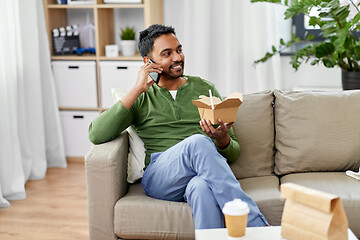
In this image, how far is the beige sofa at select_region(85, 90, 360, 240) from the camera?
224cm

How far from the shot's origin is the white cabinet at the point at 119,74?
12.5 ft

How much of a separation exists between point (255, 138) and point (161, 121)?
0.48 meters

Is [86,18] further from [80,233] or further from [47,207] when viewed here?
[80,233]

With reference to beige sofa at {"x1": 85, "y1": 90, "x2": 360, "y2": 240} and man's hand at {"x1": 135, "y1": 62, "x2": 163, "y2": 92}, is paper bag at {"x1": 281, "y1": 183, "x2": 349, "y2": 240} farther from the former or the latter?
man's hand at {"x1": 135, "y1": 62, "x2": 163, "y2": 92}

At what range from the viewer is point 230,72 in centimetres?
388

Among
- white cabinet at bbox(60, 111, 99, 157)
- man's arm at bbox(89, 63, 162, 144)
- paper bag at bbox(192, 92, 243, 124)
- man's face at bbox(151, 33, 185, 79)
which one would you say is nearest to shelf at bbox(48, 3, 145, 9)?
white cabinet at bbox(60, 111, 99, 157)

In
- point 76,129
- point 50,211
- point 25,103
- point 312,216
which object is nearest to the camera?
point 312,216

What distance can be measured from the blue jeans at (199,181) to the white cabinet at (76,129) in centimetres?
172

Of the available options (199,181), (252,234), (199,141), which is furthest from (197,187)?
(252,234)

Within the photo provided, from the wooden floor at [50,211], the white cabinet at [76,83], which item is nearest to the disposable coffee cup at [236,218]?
the wooden floor at [50,211]

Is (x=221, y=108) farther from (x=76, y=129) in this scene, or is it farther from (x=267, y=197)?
(x=76, y=129)

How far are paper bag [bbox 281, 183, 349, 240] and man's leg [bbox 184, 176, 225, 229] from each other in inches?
14.5

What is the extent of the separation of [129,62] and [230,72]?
720mm

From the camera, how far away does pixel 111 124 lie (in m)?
2.34
